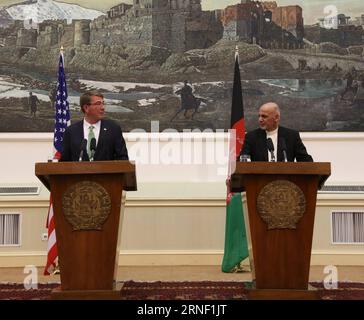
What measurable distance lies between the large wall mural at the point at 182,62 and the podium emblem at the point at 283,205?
463 centimetres

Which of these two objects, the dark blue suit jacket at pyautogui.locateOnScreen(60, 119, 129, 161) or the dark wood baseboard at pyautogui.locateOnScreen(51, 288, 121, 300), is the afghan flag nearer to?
the dark blue suit jacket at pyautogui.locateOnScreen(60, 119, 129, 161)

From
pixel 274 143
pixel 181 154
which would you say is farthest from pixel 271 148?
pixel 181 154

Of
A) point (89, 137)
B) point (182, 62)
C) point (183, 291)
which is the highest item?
point (182, 62)

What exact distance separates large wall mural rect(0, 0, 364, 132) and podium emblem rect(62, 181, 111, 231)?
182 inches

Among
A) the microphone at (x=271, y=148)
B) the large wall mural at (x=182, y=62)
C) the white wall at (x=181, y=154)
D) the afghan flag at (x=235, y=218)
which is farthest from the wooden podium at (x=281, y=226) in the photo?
the large wall mural at (x=182, y=62)

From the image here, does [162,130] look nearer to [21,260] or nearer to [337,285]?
[21,260]

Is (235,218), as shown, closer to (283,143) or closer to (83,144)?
(283,143)

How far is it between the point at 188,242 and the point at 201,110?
217 centimetres

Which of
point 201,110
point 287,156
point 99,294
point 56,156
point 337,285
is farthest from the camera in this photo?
point 201,110

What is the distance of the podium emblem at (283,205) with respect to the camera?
529cm

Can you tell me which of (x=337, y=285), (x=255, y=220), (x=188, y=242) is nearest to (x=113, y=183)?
(x=255, y=220)

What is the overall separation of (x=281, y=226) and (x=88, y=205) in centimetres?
170

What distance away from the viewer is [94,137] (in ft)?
19.7

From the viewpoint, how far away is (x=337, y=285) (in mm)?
6648
